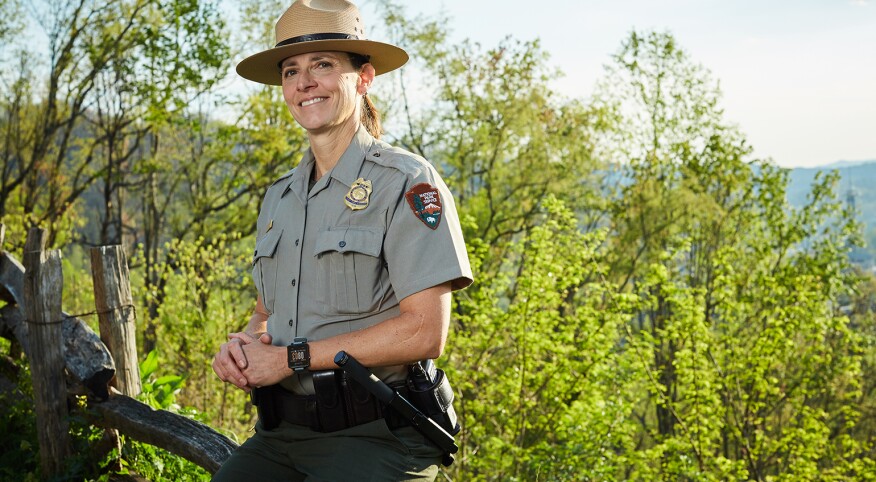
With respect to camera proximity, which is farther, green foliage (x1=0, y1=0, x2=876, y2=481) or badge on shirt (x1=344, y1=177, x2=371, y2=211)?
green foliage (x1=0, y1=0, x2=876, y2=481)

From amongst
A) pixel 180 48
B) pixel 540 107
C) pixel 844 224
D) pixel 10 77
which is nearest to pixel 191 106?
pixel 180 48

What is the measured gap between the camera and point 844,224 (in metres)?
19.1

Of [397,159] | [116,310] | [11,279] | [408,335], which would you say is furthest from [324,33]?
[11,279]

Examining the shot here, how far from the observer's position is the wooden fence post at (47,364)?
4.37 metres

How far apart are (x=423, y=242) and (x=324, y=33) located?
668 millimetres

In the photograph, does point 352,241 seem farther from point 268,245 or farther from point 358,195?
point 268,245

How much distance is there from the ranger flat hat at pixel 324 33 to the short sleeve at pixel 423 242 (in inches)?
17.6

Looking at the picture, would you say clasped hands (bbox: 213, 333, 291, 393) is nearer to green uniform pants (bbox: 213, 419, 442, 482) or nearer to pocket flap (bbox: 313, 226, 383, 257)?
green uniform pants (bbox: 213, 419, 442, 482)

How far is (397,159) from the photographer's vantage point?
2.29 metres

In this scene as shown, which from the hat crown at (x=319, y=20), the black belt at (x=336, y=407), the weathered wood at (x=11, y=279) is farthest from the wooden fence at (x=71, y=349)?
the hat crown at (x=319, y=20)

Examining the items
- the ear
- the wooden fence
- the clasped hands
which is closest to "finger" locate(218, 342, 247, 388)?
the clasped hands

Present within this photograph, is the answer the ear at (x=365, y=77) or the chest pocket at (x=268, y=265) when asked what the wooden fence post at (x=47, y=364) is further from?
the ear at (x=365, y=77)

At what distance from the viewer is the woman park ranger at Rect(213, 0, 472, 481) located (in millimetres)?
2125

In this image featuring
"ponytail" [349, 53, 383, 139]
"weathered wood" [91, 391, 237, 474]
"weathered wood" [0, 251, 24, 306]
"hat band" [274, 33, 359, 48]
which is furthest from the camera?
"weathered wood" [0, 251, 24, 306]
